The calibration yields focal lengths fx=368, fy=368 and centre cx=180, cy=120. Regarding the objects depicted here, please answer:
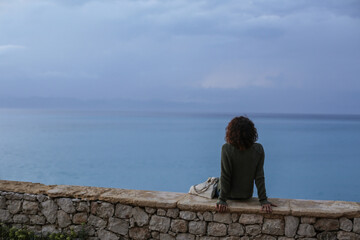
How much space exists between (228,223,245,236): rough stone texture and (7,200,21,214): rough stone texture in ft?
8.20

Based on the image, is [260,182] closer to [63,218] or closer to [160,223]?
[160,223]

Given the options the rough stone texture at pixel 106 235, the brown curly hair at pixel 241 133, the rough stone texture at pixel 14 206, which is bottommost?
the rough stone texture at pixel 106 235

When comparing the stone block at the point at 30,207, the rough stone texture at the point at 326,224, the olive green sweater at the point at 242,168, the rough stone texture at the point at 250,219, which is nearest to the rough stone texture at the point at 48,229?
the stone block at the point at 30,207

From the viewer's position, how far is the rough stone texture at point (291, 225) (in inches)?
143

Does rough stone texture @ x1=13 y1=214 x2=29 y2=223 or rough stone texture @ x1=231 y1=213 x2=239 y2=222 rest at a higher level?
rough stone texture @ x1=231 y1=213 x2=239 y2=222

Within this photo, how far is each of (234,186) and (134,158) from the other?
2137cm

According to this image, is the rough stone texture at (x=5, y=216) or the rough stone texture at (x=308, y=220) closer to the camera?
the rough stone texture at (x=308, y=220)

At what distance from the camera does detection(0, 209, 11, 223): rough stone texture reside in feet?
14.5

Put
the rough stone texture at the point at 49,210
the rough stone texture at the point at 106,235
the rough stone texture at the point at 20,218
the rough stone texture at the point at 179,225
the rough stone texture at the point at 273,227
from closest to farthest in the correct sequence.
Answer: the rough stone texture at the point at 273,227 < the rough stone texture at the point at 179,225 < the rough stone texture at the point at 106,235 < the rough stone texture at the point at 49,210 < the rough stone texture at the point at 20,218

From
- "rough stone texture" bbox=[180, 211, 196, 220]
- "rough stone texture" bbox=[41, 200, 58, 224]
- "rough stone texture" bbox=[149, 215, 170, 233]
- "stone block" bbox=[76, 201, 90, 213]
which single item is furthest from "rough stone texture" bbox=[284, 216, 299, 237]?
"rough stone texture" bbox=[41, 200, 58, 224]

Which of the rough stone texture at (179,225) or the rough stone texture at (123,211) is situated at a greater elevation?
the rough stone texture at (123,211)

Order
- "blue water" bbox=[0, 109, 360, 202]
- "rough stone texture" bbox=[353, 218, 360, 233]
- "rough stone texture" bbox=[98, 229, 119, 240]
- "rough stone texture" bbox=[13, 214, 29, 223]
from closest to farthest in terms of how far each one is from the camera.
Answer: "rough stone texture" bbox=[353, 218, 360, 233], "rough stone texture" bbox=[98, 229, 119, 240], "rough stone texture" bbox=[13, 214, 29, 223], "blue water" bbox=[0, 109, 360, 202]

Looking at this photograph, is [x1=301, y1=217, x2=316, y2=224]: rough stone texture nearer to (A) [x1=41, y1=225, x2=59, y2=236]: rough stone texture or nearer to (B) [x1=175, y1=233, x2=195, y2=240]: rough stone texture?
(B) [x1=175, y1=233, x2=195, y2=240]: rough stone texture

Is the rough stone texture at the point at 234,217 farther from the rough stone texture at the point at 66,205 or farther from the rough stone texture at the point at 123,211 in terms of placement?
the rough stone texture at the point at 66,205
